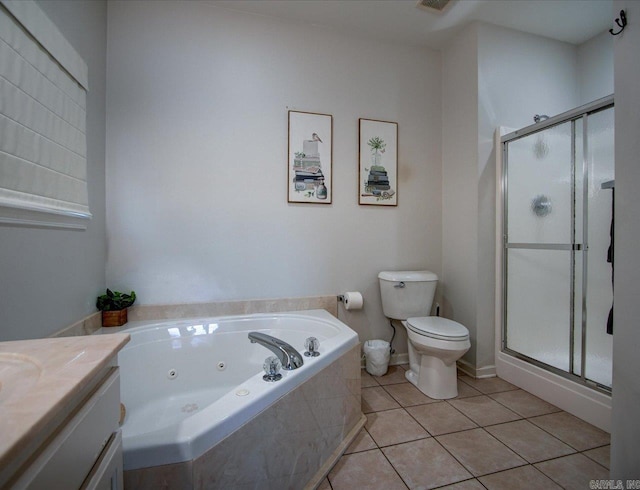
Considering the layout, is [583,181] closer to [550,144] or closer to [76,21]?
[550,144]

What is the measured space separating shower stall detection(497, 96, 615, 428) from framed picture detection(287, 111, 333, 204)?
4.31 feet

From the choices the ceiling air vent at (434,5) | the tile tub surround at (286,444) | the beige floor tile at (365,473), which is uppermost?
the ceiling air vent at (434,5)

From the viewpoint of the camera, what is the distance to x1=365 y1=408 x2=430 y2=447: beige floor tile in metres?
1.52

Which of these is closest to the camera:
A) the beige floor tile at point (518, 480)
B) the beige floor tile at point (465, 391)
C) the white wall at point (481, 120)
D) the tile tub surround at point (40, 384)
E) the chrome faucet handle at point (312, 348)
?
the tile tub surround at point (40, 384)

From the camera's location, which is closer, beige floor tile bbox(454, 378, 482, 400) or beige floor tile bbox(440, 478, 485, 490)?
beige floor tile bbox(440, 478, 485, 490)

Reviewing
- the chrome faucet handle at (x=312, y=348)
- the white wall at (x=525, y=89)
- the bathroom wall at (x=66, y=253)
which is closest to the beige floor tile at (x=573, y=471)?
the white wall at (x=525, y=89)

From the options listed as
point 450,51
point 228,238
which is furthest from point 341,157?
point 450,51

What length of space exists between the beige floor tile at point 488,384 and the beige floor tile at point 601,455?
601 mm

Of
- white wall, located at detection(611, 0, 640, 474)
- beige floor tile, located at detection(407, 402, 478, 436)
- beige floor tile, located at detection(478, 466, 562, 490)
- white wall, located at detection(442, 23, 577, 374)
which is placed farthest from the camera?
white wall, located at detection(442, 23, 577, 374)

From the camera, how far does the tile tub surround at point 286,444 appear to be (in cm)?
78

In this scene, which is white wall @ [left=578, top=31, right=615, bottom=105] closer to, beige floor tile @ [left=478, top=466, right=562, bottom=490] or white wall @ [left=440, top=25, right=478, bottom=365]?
white wall @ [left=440, top=25, right=478, bottom=365]

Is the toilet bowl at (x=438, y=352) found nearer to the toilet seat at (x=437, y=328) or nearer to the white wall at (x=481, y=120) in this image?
the toilet seat at (x=437, y=328)

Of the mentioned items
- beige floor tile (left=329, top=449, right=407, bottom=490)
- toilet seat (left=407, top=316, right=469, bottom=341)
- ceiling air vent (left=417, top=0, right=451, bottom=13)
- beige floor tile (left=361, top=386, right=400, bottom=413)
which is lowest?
beige floor tile (left=329, top=449, right=407, bottom=490)

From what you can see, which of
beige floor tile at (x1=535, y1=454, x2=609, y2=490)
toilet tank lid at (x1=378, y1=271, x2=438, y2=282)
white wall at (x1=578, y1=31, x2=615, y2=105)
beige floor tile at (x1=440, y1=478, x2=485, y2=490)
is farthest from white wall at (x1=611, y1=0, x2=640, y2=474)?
white wall at (x1=578, y1=31, x2=615, y2=105)
